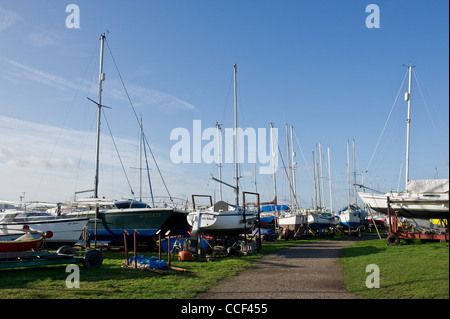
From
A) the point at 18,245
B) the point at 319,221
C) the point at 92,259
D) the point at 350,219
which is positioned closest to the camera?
the point at 18,245

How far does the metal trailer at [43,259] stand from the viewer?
11914mm

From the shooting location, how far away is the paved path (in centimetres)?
912

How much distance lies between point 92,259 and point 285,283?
7288mm

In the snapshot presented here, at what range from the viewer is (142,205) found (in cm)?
2481

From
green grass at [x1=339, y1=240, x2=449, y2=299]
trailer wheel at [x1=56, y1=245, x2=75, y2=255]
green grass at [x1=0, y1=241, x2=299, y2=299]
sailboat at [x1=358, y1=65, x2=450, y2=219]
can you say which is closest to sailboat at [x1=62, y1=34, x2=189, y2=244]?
trailer wheel at [x1=56, y1=245, x2=75, y2=255]

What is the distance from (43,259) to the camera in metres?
12.4

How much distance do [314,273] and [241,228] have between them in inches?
361

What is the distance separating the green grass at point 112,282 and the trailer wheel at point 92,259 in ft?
→ 0.77

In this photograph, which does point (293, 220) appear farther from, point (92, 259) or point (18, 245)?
point (18, 245)

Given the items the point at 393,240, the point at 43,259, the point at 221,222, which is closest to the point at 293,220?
the point at 393,240
